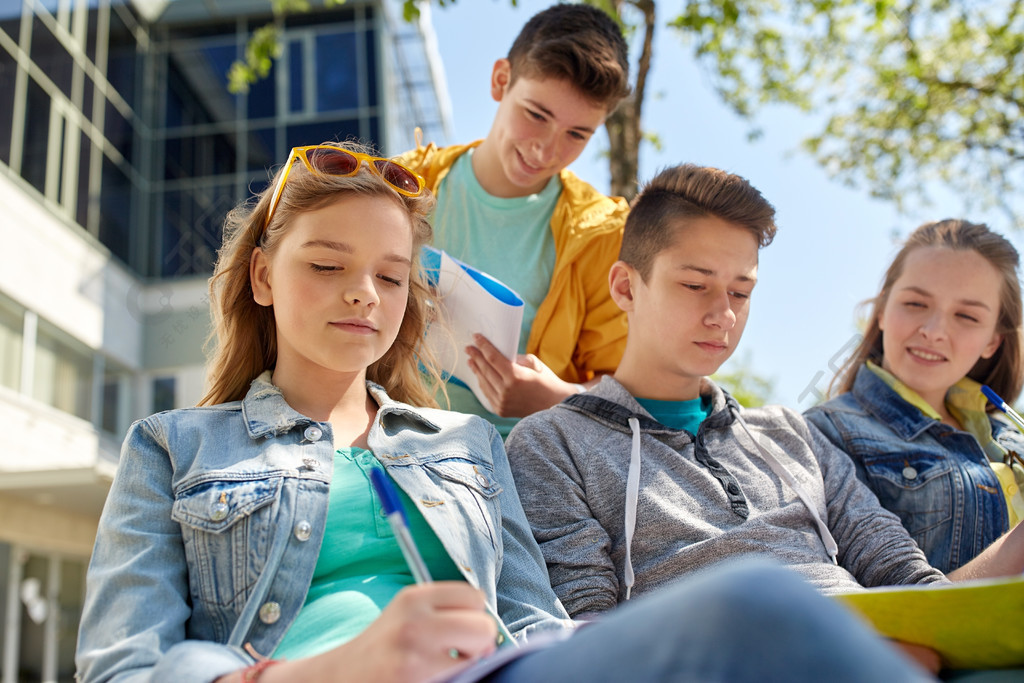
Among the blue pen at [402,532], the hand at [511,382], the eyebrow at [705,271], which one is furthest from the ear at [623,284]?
the blue pen at [402,532]

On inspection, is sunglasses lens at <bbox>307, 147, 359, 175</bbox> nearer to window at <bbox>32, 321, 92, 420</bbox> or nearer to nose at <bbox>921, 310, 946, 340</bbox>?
nose at <bbox>921, 310, 946, 340</bbox>

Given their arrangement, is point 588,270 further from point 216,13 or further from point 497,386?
point 216,13

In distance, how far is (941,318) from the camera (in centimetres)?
316

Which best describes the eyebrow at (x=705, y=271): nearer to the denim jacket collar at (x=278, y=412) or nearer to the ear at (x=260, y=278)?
the denim jacket collar at (x=278, y=412)

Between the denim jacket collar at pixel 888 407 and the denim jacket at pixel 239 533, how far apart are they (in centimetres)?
149

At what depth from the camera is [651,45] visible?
6.85 meters

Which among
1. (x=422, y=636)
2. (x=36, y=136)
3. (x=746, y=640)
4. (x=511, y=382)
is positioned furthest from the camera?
(x=36, y=136)

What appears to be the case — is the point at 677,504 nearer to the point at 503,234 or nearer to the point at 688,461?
the point at 688,461

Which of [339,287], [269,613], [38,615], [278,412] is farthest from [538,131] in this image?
[38,615]

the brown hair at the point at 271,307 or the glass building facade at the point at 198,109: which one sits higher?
the glass building facade at the point at 198,109

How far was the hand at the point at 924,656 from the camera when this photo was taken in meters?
1.51

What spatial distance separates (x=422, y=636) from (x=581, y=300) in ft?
7.19

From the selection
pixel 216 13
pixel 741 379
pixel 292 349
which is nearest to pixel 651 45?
pixel 292 349

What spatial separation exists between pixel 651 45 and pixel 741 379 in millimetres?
14469
